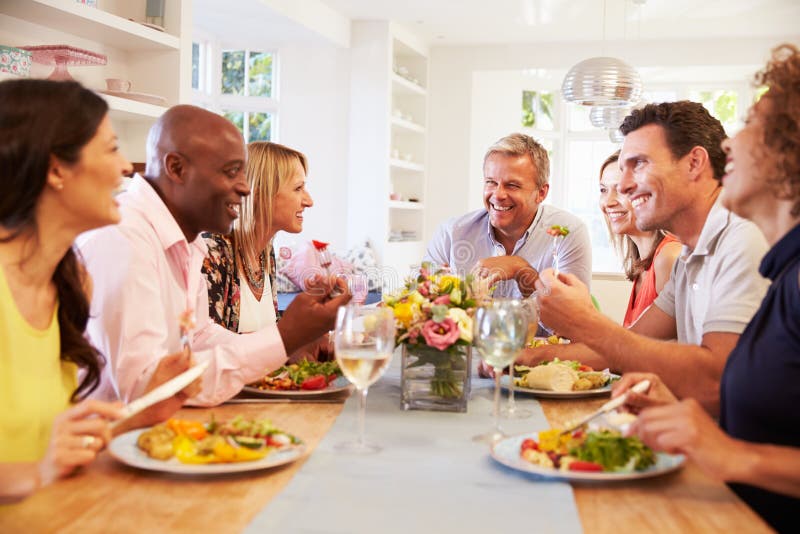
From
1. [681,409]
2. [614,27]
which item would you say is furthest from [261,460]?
[614,27]

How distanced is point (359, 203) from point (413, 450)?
7.04 m

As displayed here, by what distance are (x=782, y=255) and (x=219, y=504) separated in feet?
3.15

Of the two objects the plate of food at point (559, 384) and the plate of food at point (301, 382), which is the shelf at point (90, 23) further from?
the plate of food at point (559, 384)

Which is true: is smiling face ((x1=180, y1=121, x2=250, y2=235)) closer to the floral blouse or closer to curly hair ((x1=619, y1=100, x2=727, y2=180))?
the floral blouse

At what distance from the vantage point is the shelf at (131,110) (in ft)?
13.6

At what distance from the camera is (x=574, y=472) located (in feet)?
3.82

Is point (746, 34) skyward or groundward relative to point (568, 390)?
skyward

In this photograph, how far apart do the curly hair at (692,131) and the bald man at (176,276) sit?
3.55ft

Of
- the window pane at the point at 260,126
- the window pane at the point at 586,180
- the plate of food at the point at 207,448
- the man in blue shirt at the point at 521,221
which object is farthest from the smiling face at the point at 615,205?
the window pane at the point at 586,180

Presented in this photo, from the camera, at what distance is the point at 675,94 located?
9.95 meters

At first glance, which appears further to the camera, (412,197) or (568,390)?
(412,197)

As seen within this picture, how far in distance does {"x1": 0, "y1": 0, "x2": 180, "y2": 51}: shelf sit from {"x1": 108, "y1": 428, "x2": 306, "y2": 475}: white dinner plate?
2.99 metres

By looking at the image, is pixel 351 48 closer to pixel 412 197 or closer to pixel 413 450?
pixel 412 197

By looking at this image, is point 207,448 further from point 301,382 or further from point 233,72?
point 233,72
